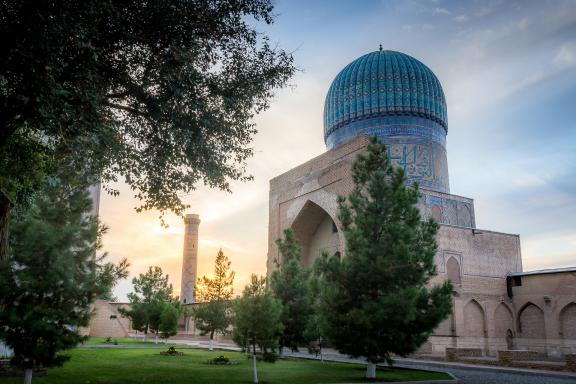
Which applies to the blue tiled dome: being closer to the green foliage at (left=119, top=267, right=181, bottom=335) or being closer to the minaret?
the green foliage at (left=119, top=267, right=181, bottom=335)

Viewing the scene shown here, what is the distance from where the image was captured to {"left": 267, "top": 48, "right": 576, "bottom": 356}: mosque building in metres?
21.8

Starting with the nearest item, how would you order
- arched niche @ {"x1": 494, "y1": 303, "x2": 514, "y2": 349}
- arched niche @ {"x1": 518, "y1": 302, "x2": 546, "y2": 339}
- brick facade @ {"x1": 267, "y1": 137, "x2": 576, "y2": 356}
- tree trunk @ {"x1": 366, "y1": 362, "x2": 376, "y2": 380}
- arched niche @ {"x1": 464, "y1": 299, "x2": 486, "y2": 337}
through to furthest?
tree trunk @ {"x1": 366, "y1": 362, "x2": 376, "y2": 380} < brick facade @ {"x1": 267, "y1": 137, "x2": 576, "y2": 356} < arched niche @ {"x1": 464, "y1": 299, "x2": 486, "y2": 337} < arched niche @ {"x1": 518, "y1": 302, "x2": 546, "y2": 339} < arched niche @ {"x1": 494, "y1": 303, "x2": 514, "y2": 349}

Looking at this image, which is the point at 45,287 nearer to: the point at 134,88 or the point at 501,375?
the point at 134,88

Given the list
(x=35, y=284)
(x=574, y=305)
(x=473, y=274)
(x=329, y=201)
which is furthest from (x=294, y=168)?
(x=35, y=284)

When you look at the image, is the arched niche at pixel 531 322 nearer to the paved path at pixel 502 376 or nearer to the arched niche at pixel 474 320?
the arched niche at pixel 474 320

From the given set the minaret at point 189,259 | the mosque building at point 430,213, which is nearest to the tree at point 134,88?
the mosque building at point 430,213

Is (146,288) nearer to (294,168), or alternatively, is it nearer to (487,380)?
(294,168)

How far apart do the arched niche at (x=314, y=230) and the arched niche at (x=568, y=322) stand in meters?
10.1

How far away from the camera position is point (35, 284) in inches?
314

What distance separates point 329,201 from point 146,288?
40.8 ft

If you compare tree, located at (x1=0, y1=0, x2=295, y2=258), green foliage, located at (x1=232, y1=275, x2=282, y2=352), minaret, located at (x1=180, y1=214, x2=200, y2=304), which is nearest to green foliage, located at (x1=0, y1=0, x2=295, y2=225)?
tree, located at (x1=0, y1=0, x2=295, y2=258)

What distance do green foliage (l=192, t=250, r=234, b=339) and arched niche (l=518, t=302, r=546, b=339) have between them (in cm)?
1349

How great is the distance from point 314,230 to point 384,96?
825 centimetres

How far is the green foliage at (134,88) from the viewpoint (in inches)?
284
